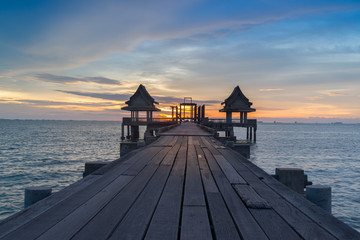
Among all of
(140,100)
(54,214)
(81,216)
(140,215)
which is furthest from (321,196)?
(140,100)

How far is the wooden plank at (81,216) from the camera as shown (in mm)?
2254

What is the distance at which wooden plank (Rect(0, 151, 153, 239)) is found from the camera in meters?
2.27

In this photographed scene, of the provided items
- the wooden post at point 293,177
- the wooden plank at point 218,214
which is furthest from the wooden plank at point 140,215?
the wooden post at point 293,177

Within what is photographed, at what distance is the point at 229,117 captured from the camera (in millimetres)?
45000

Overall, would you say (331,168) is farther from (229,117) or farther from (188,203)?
(188,203)

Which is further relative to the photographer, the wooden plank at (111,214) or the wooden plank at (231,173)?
the wooden plank at (231,173)

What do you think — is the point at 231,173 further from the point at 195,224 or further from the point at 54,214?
the point at 54,214

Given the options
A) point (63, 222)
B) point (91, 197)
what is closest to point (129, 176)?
point (91, 197)

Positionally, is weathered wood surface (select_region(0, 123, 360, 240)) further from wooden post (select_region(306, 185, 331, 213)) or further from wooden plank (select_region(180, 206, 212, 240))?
wooden post (select_region(306, 185, 331, 213))

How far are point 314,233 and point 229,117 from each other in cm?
4330

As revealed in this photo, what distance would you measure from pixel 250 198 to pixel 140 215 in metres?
1.41

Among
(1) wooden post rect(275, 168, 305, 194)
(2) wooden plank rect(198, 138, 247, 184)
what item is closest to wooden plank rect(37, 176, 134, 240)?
(2) wooden plank rect(198, 138, 247, 184)

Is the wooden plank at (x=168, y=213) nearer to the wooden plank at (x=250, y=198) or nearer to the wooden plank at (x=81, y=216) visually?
the wooden plank at (x=81, y=216)

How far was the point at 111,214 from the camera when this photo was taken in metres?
2.73
